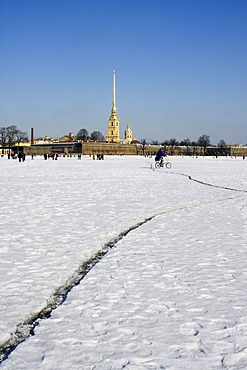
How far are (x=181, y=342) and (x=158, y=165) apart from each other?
30.6 m

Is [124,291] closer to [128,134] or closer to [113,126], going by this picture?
[113,126]

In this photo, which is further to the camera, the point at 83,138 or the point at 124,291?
the point at 83,138

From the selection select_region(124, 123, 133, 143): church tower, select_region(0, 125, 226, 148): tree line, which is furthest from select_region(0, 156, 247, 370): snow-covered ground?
select_region(124, 123, 133, 143): church tower

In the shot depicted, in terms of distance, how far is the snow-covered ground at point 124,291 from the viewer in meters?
3.16

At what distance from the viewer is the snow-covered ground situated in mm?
3158

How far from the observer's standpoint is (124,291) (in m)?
4.42

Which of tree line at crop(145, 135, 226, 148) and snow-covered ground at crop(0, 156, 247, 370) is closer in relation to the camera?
snow-covered ground at crop(0, 156, 247, 370)

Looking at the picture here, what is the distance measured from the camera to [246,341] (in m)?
3.33

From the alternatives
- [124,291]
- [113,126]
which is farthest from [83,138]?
[124,291]

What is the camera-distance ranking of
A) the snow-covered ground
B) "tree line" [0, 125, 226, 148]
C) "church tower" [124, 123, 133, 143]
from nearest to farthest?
1. the snow-covered ground
2. "tree line" [0, 125, 226, 148]
3. "church tower" [124, 123, 133, 143]

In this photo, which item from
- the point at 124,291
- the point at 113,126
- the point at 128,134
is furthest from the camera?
the point at 128,134

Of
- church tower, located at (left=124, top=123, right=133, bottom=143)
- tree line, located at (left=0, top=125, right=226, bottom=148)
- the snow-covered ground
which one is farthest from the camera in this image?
church tower, located at (left=124, top=123, right=133, bottom=143)

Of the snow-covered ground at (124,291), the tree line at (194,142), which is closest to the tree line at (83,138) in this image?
the tree line at (194,142)

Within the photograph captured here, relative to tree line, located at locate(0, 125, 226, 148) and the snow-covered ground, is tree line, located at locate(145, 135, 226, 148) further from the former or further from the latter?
the snow-covered ground
